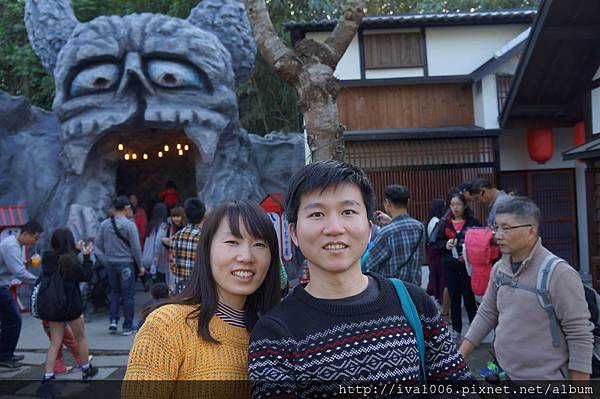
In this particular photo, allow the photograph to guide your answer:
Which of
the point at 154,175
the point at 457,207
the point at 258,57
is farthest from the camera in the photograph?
the point at 258,57

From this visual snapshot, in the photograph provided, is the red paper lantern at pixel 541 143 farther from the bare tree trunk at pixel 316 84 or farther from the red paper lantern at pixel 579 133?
the bare tree trunk at pixel 316 84

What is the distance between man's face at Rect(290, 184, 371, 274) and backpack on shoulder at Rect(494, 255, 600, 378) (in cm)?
130

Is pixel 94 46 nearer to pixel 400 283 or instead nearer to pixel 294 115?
pixel 400 283

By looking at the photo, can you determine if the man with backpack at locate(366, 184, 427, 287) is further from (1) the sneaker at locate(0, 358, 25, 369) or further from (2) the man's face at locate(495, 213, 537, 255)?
(1) the sneaker at locate(0, 358, 25, 369)

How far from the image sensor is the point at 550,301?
2.43 meters

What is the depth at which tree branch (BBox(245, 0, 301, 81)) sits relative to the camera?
476 cm

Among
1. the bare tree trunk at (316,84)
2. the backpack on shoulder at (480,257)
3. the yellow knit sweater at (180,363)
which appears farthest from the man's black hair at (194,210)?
the yellow knit sweater at (180,363)

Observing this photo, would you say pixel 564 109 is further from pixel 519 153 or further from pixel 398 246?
pixel 398 246

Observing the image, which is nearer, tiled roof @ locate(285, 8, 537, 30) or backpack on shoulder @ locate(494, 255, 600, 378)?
backpack on shoulder @ locate(494, 255, 600, 378)

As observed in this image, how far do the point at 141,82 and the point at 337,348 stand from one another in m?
7.95

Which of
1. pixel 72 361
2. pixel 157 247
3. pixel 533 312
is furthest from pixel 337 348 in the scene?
pixel 157 247

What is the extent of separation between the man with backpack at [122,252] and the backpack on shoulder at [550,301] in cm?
521

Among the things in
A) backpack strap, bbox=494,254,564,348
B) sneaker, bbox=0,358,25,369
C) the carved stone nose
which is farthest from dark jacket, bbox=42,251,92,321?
the carved stone nose

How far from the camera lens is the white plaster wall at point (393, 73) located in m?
9.99
